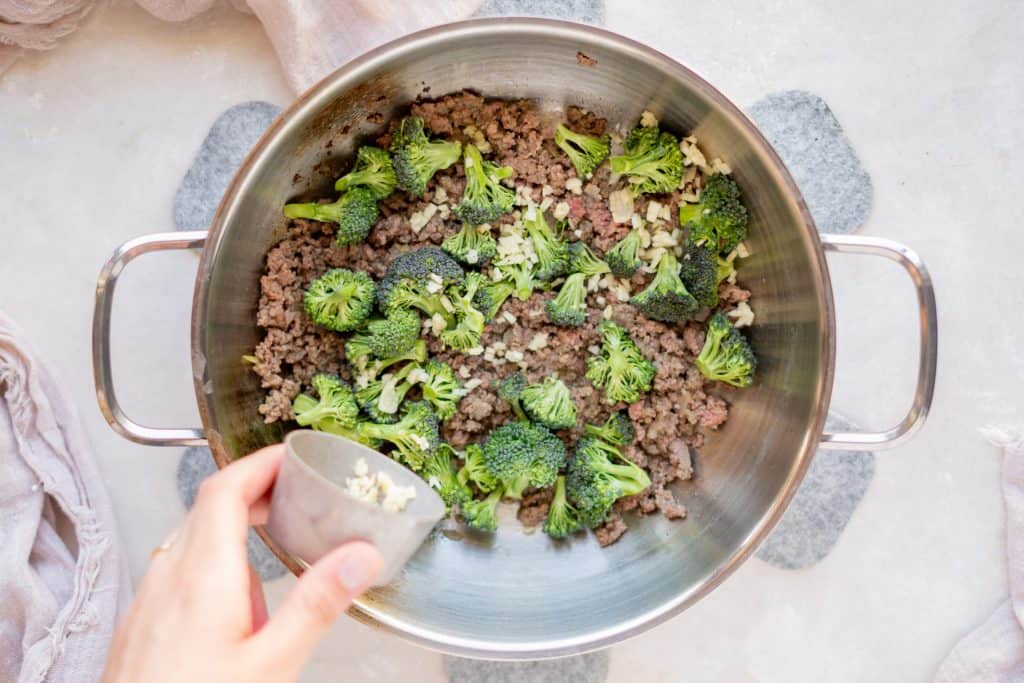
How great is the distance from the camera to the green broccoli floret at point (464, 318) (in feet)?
6.33

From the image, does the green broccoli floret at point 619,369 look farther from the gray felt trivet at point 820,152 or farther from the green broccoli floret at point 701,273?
the gray felt trivet at point 820,152

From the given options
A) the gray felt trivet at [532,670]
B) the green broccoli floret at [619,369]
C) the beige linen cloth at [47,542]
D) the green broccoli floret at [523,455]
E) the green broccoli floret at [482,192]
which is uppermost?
the green broccoli floret at [482,192]

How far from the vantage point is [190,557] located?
1.30 metres

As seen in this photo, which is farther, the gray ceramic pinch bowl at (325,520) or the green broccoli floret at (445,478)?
the green broccoli floret at (445,478)

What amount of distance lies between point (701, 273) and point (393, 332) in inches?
27.2

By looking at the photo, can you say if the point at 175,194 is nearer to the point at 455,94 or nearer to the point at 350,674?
the point at 455,94

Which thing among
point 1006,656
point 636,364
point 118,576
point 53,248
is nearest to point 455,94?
point 636,364

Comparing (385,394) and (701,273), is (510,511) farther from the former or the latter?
(701,273)

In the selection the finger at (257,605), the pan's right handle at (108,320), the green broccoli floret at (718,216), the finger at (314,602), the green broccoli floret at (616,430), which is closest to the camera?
the finger at (314,602)

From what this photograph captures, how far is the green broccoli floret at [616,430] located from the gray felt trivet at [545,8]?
934 mm

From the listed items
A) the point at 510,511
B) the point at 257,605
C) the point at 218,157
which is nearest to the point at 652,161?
the point at 510,511

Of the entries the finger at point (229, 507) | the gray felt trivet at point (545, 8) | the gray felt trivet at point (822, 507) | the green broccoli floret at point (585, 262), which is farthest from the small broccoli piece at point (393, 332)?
the gray felt trivet at point (822, 507)

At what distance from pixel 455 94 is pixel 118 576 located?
1.36 metres

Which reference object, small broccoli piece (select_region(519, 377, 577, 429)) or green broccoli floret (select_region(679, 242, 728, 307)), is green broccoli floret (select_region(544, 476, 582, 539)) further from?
green broccoli floret (select_region(679, 242, 728, 307))
